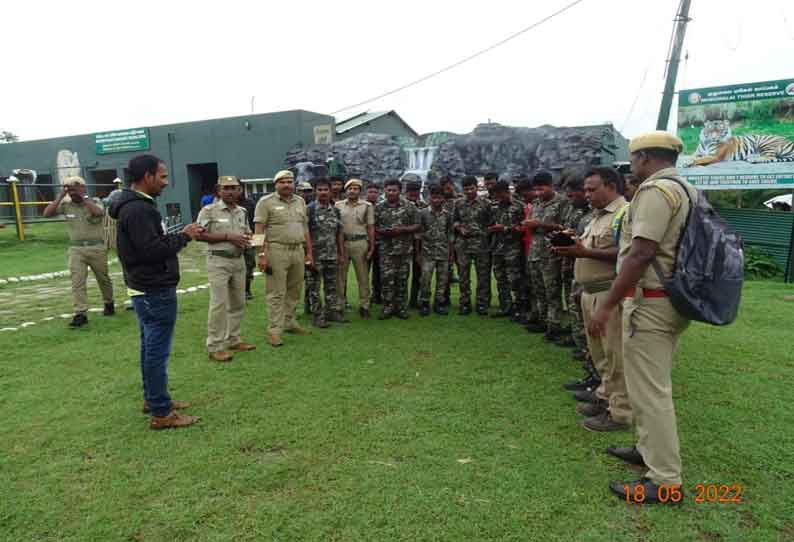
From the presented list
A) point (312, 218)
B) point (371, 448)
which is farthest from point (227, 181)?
point (371, 448)

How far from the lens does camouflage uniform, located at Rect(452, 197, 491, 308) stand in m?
6.39

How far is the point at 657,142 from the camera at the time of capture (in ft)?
8.04

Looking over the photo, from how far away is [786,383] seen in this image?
4.09m

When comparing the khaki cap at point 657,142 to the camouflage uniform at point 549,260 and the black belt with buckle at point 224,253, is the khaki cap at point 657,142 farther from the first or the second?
the black belt with buckle at point 224,253

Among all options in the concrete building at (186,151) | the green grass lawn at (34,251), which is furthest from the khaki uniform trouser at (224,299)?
the concrete building at (186,151)

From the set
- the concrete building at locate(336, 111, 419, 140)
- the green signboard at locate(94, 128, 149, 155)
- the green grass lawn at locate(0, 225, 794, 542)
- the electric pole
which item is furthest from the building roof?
the green grass lawn at locate(0, 225, 794, 542)

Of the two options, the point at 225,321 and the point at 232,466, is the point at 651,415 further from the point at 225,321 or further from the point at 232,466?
the point at 225,321

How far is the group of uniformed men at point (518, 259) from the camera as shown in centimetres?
244

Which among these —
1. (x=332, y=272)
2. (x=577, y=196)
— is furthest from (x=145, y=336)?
(x=577, y=196)

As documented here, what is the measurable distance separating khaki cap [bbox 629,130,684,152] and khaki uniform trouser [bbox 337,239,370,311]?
13.8ft

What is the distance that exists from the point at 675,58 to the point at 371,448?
9808mm

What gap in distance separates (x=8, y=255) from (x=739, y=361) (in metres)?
16.5

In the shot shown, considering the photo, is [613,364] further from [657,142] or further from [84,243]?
[84,243]
